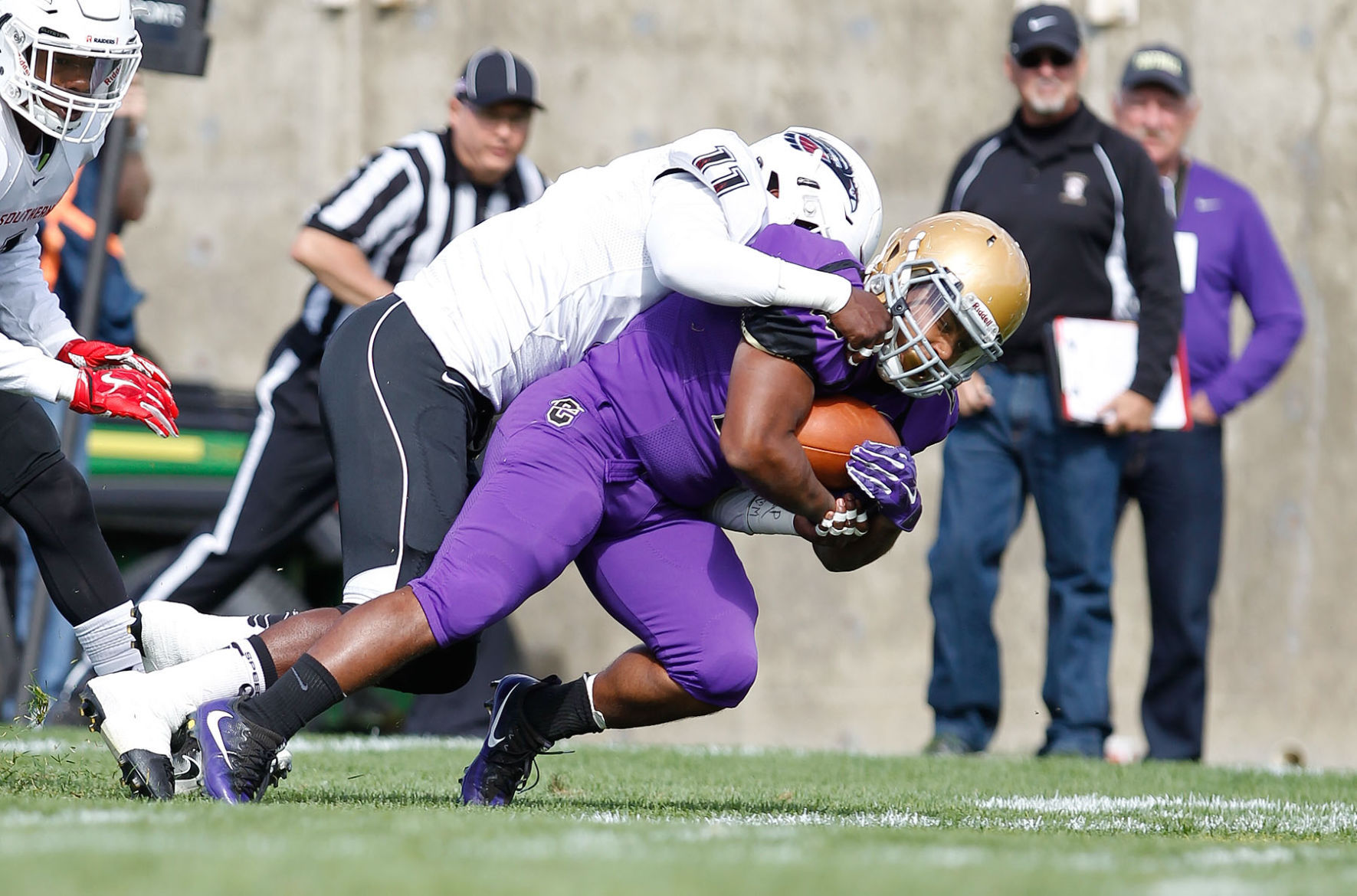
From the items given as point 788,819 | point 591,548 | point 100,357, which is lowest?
point 788,819

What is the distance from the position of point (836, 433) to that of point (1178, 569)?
3101 mm

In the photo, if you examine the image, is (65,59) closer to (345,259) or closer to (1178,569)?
(345,259)

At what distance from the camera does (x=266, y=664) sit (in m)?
3.85

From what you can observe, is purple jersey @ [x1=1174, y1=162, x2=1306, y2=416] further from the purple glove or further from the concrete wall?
the purple glove

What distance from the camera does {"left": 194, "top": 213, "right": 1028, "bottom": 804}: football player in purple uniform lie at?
3670mm

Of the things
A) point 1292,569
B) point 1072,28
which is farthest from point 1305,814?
point 1292,569

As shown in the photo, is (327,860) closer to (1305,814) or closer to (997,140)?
(1305,814)

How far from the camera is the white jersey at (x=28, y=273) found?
4.06 metres

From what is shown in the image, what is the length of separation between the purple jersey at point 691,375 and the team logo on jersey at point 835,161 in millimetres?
137

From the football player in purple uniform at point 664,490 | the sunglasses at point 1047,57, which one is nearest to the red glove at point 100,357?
the football player in purple uniform at point 664,490

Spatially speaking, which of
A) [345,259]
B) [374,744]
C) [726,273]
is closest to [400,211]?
[345,259]

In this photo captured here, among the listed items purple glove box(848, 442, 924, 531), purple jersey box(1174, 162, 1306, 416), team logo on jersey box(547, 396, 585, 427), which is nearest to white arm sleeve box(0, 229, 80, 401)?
team logo on jersey box(547, 396, 585, 427)

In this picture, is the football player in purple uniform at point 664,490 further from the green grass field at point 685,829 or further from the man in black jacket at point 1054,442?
the man in black jacket at point 1054,442

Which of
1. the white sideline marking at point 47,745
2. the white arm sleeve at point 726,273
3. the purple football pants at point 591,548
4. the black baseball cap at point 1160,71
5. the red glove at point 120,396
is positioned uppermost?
the black baseball cap at point 1160,71
